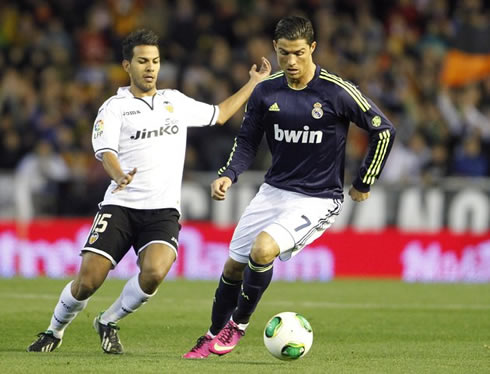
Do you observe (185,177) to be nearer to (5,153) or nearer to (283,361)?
(5,153)

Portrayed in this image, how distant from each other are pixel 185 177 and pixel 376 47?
5.11m

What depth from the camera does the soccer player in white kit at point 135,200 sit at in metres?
8.15

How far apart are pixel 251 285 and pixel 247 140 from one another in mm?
1122

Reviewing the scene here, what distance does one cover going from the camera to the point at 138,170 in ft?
27.3

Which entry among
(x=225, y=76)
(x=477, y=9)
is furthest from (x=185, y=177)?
(x=477, y=9)

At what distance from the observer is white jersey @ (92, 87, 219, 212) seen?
8312 millimetres

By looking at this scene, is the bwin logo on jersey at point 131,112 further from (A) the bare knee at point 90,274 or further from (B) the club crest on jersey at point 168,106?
(A) the bare knee at point 90,274

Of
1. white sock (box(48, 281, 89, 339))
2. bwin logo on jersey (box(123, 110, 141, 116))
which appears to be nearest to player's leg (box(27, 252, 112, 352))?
white sock (box(48, 281, 89, 339))

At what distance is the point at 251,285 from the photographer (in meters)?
7.95

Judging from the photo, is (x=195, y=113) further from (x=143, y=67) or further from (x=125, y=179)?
(x=125, y=179)

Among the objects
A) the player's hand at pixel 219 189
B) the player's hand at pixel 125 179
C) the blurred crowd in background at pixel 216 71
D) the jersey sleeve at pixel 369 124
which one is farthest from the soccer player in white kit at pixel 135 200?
the blurred crowd in background at pixel 216 71

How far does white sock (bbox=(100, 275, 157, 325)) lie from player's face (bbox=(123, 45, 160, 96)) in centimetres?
140

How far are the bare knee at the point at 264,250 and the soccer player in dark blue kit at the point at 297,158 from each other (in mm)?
191

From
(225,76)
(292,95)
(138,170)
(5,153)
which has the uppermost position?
(292,95)
